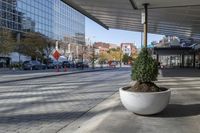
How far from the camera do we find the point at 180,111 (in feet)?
36.5

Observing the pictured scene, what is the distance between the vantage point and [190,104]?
1258 centimetres

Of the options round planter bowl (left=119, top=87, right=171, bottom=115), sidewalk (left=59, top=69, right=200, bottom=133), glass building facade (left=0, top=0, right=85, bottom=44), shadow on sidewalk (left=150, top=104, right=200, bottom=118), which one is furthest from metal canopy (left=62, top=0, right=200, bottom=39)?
glass building facade (left=0, top=0, right=85, bottom=44)

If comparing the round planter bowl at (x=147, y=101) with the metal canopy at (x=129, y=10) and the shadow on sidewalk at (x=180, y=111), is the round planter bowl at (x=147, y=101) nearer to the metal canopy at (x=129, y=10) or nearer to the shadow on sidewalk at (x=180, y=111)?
the shadow on sidewalk at (x=180, y=111)

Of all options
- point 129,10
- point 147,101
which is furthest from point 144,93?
point 129,10

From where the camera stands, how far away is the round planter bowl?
32.9 ft

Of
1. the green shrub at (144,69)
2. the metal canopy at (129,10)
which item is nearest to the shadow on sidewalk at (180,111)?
the green shrub at (144,69)

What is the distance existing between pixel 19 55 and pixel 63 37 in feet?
118

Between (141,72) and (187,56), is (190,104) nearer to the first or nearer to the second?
(141,72)

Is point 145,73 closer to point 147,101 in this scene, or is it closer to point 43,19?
point 147,101

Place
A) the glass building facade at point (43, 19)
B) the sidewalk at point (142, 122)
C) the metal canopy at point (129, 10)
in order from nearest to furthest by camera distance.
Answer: the sidewalk at point (142, 122) → the metal canopy at point (129, 10) → the glass building facade at point (43, 19)

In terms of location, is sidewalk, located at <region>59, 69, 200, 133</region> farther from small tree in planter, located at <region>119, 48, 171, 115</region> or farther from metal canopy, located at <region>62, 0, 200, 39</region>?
metal canopy, located at <region>62, 0, 200, 39</region>

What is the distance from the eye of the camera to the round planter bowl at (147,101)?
32.9 feet

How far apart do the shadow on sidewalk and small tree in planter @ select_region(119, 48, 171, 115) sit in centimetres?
38

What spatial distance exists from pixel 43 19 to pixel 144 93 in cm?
9246
